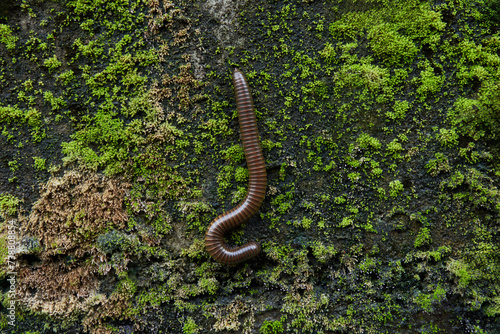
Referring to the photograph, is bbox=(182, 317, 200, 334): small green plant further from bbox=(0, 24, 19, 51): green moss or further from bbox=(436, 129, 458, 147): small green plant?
bbox=(0, 24, 19, 51): green moss

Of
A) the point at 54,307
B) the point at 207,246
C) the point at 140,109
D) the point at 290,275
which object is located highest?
the point at 140,109

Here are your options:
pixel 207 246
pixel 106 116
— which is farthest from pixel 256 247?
pixel 106 116

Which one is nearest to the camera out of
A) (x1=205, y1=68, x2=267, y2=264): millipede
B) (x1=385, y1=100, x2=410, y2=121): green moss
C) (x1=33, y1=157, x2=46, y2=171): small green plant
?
(x1=205, y1=68, x2=267, y2=264): millipede

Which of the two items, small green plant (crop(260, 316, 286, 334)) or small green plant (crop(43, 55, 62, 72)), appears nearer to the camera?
small green plant (crop(260, 316, 286, 334))

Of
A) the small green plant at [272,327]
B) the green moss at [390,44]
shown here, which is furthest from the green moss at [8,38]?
the small green plant at [272,327]

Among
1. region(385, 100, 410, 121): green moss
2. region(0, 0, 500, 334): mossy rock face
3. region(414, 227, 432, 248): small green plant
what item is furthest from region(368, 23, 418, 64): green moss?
region(414, 227, 432, 248): small green plant

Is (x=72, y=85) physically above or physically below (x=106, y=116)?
above

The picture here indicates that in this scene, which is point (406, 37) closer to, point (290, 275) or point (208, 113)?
point (208, 113)
